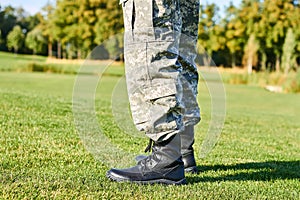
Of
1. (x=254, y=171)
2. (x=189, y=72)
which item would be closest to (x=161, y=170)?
(x=189, y=72)

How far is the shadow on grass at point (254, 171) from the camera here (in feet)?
7.36

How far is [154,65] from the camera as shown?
1831mm

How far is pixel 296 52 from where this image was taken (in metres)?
34.6

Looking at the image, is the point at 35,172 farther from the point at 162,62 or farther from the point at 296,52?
the point at 296,52

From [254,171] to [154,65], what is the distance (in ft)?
3.62

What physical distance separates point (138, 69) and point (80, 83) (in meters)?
1.32

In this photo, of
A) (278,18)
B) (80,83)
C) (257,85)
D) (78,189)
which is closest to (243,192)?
(78,189)

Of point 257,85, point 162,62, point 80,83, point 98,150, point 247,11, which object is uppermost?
point 247,11

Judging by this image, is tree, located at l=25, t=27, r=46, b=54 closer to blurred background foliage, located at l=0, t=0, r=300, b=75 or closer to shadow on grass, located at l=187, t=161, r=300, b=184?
blurred background foliage, located at l=0, t=0, r=300, b=75

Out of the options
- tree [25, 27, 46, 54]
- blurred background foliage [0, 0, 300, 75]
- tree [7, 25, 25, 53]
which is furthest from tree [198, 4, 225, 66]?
tree [7, 25, 25, 53]

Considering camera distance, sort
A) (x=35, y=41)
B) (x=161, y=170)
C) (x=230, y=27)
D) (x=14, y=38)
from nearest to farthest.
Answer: (x=161, y=170), (x=230, y=27), (x=14, y=38), (x=35, y=41)

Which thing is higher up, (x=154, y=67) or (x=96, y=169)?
(x=154, y=67)

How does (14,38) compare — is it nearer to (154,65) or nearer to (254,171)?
(254,171)

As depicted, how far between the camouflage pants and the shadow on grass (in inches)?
15.4
